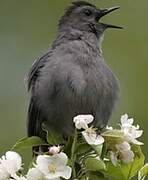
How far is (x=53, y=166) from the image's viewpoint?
3402 mm

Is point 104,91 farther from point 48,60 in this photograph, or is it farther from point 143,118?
point 143,118

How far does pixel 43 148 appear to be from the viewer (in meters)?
4.36

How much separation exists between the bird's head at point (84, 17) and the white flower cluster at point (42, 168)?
248cm

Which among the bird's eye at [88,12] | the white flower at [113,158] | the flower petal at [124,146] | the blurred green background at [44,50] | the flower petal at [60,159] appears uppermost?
the bird's eye at [88,12]

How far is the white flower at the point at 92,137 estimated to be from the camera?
11.8ft

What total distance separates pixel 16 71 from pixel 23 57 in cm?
17

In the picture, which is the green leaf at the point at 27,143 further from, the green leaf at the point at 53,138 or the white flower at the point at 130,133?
the white flower at the point at 130,133

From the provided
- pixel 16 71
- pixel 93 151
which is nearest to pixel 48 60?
pixel 93 151

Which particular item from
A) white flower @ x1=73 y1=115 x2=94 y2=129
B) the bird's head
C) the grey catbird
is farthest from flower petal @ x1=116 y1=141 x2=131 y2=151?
the bird's head

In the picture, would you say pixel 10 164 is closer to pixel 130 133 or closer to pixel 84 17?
pixel 130 133

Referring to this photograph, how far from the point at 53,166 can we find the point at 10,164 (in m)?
0.21

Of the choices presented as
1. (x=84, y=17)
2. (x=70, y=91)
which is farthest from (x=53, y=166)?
(x=84, y=17)

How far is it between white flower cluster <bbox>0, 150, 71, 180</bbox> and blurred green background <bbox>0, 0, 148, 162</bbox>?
344 centimetres

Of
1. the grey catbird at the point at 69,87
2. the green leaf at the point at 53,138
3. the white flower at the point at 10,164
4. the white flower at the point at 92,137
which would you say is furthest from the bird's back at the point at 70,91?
the white flower at the point at 10,164
